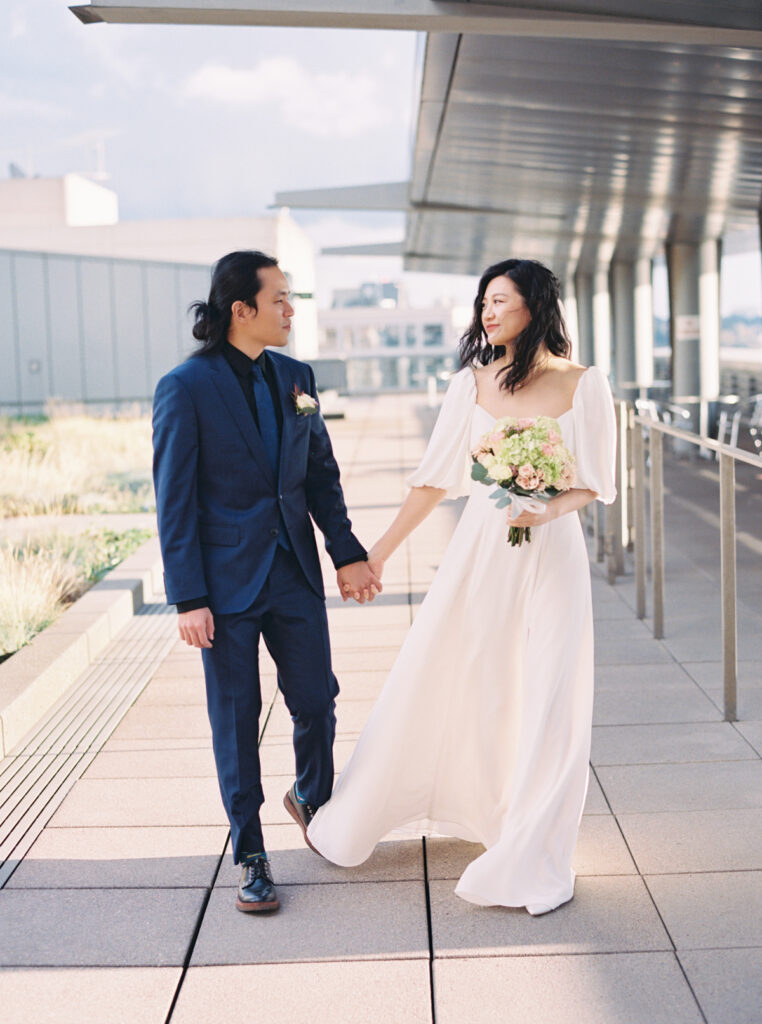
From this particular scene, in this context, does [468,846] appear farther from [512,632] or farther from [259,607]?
[259,607]

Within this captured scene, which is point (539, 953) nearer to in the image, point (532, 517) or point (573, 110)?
point (532, 517)

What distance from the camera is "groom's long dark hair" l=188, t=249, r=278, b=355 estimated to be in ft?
11.9

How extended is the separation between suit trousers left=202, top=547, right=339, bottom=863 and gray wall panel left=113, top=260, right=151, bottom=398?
27038mm

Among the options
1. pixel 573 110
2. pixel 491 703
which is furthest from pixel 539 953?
pixel 573 110

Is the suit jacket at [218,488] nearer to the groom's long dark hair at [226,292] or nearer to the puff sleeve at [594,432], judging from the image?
the groom's long dark hair at [226,292]

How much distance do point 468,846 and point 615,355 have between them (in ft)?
76.6

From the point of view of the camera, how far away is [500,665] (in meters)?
3.75

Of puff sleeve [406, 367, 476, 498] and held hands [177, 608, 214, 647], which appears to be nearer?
held hands [177, 608, 214, 647]

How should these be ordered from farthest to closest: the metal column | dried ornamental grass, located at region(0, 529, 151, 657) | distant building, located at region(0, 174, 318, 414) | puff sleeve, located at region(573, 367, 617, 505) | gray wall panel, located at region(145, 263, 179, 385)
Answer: the metal column
gray wall panel, located at region(145, 263, 179, 385)
distant building, located at region(0, 174, 318, 414)
dried ornamental grass, located at region(0, 529, 151, 657)
puff sleeve, located at region(573, 367, 617, 505)

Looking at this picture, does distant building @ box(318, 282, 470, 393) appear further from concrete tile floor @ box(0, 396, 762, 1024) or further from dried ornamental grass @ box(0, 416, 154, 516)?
concrete tile floor @ box(0, 396, 762, 1024)

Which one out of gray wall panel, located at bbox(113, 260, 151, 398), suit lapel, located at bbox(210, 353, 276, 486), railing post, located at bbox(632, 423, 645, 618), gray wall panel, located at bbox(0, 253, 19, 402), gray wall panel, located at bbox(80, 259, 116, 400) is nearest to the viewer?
suit lapel, located at bbox(210, 353, 276, 486)

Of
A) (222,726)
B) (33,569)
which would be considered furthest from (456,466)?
(33,569)

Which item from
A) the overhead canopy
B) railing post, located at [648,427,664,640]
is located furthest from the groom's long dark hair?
railing post, located at [648,427,664,640]

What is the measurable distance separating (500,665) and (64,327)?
88.7 feet
